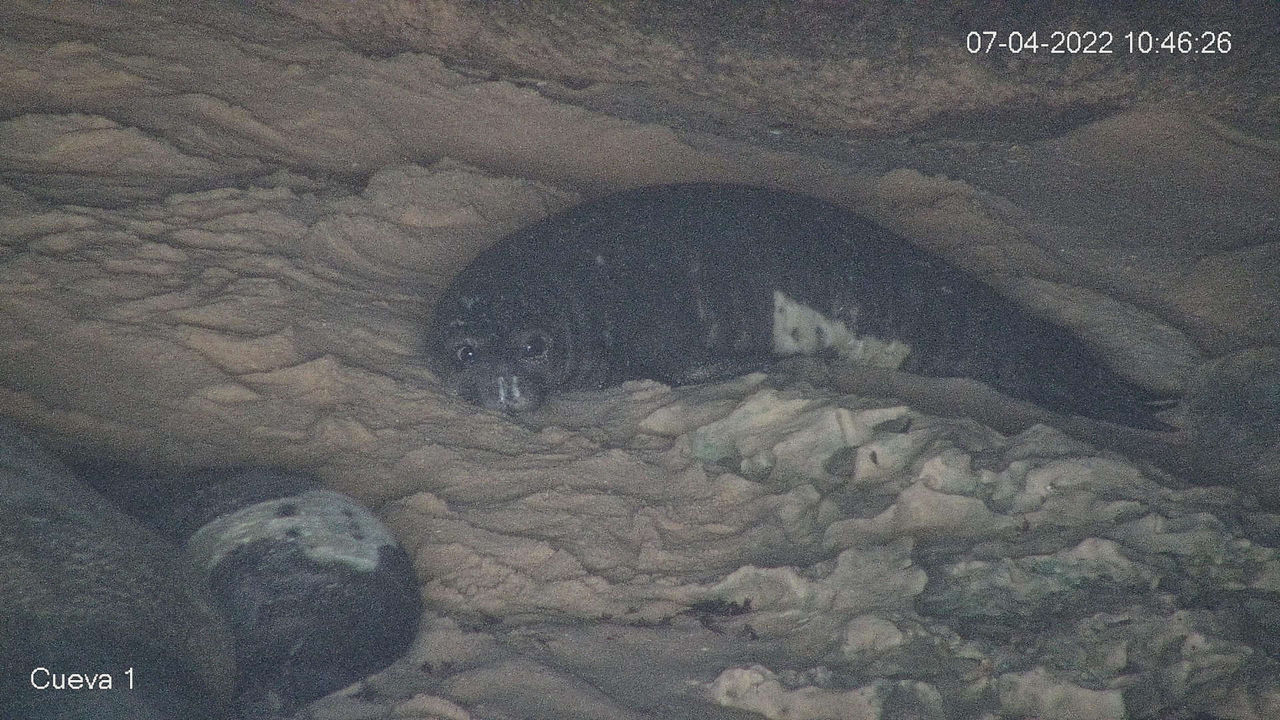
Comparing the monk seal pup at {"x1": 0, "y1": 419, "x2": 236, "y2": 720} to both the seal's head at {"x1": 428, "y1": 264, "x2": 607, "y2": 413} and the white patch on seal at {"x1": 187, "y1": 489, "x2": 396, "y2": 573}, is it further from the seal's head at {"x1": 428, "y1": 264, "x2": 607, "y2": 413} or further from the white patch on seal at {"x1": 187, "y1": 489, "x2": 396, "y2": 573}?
the seal's head at {"x1": 428, "y1": 264, "x2": 607, "y2": 413}

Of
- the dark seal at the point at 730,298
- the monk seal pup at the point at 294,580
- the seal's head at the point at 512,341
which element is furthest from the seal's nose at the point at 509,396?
the monk seal pup at the point at 294,580

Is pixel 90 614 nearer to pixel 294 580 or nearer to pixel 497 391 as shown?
pixel 294 580

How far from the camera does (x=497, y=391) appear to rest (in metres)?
4.40

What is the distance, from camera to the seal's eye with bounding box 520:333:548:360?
15.5 feet

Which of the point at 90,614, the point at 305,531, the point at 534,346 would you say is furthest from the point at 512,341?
the point at 90,614

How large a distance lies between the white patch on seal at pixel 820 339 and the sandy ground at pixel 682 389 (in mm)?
396

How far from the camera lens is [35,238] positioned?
13.3 feet

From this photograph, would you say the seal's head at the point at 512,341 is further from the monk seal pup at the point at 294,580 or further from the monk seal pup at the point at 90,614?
the monk seal pup at the point at 90,614

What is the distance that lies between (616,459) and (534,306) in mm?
1160

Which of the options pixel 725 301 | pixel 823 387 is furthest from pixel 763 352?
pixel 823 387

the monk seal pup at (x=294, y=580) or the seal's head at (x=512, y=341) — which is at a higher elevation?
the seal's head at (x=512, y=341)

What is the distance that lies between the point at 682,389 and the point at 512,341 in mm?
913

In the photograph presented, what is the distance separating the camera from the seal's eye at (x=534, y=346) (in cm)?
473

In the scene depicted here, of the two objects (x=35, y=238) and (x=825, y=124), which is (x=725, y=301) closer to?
(x=825, y=124)
